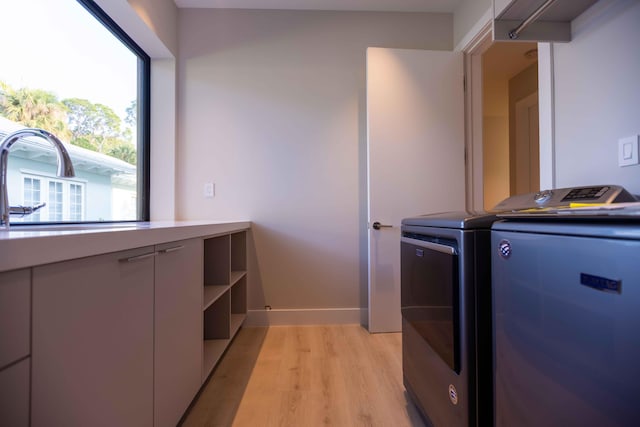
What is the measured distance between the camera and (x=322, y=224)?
Answer: 2.37 meters

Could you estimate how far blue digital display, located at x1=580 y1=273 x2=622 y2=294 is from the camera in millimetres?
472

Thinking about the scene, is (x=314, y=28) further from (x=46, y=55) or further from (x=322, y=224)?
(x=46, y=55)

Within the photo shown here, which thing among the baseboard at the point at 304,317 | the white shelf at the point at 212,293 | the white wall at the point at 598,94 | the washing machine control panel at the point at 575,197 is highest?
the white wall at the point at 598,94

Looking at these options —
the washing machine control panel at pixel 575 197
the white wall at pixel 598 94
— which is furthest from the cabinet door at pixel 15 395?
the white wall at pixel 598 94

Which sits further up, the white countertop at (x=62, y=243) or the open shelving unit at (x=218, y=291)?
the white countertop at (x=62, y=243)

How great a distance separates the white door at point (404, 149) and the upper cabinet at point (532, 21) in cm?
95

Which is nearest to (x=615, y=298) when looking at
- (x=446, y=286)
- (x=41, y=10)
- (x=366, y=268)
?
(x=446, y=286)

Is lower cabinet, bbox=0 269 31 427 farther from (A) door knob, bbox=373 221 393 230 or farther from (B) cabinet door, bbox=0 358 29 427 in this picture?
(A) door knob, bbox=373 221 393 230

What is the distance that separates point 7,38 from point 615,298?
6.86 feet

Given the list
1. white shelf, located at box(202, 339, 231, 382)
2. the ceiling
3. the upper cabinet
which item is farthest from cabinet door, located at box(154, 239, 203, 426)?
the ceiling

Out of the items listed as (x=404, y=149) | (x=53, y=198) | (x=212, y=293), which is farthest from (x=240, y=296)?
(x=404, y=149)

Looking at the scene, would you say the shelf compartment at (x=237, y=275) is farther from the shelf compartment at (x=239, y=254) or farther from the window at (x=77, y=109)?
the window at (x=77, y=109)

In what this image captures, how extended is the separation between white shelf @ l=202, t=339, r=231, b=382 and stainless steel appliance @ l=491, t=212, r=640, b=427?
125 centimetres

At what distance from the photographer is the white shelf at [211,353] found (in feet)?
4.72
